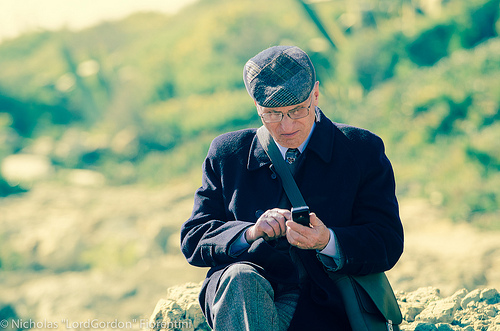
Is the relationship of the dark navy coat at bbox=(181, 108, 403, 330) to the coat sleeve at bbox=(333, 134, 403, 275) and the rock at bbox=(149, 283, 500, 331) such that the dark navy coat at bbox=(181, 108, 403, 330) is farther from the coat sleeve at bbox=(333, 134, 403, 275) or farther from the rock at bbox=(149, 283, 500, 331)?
the rock at bbox=(149, 283, 500, 331)

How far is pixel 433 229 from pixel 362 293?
660 centimetres

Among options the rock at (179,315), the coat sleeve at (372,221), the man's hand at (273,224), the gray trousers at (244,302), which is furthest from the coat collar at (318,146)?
the rock at (179,315)

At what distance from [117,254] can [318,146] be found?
8.58m

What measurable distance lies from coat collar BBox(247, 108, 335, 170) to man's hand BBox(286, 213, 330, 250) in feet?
1.44

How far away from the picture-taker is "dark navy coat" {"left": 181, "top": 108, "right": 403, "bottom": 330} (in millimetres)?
2645

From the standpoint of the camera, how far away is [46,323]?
8391 millimetres

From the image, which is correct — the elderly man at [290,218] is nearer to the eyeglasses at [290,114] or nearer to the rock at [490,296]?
the eyeglasses at [290,114]

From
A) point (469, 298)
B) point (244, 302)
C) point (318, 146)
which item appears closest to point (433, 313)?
point (469, 298)

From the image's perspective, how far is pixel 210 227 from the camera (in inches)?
111

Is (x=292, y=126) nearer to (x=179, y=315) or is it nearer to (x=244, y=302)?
(x=244, y=302)

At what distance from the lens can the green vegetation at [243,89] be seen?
1081 centimetres

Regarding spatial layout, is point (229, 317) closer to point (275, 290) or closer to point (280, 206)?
point (275, 290)

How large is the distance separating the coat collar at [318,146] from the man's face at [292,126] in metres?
0.06

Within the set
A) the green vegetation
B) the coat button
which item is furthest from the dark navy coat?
the green vegetation
